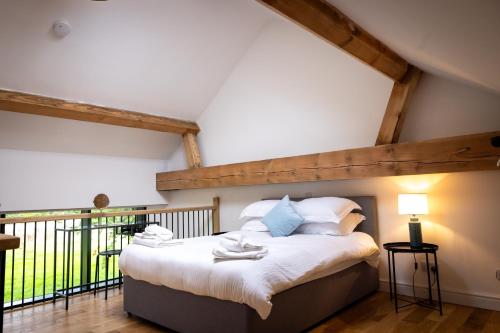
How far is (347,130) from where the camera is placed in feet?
13.2

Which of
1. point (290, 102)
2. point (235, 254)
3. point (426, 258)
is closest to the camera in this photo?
point (235, 254)

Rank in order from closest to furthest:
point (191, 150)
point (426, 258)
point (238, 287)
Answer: point (238, 287)
point (426, 258)
point (191, 150)

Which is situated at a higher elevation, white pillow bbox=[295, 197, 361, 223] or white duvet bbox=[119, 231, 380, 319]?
white pillow bbox=[295, 197, 361, 223]

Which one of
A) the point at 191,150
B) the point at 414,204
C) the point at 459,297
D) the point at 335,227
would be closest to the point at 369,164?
the point at 414,204

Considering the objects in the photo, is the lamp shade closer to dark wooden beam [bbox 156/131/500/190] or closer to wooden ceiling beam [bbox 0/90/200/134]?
dark wooden beam [bbox 156/131/500/190]

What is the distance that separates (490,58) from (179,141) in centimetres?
478

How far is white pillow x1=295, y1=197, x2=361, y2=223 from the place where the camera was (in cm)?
347

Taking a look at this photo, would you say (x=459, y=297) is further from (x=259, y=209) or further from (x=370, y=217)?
(x=259, y=209)

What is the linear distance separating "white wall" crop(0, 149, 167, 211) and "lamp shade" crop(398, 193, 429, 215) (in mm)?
4084

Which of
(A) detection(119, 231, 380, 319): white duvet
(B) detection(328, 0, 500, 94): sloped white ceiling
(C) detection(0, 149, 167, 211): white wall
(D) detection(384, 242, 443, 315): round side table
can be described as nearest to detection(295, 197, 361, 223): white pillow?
(A) detection(119, 231, 380, 319): white duvet

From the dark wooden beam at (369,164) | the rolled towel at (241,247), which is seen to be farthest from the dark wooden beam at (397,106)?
the rolled towel at (241,247)

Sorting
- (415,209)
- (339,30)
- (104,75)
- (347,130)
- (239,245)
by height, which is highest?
(104,75)

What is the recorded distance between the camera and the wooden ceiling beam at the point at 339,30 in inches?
88.0

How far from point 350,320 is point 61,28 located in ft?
12.6
